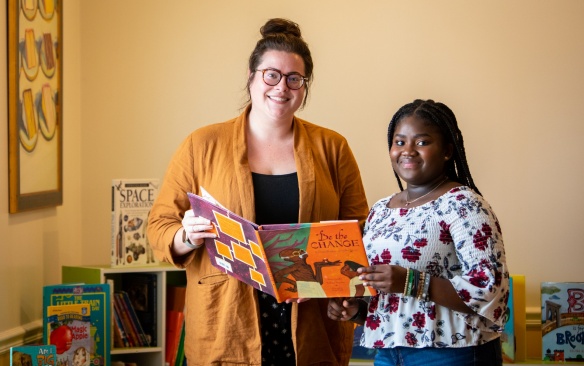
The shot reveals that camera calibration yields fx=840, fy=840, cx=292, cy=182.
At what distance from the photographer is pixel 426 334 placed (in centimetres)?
189

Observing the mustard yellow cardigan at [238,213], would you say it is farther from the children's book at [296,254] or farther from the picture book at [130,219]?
the picture book at [130,219]

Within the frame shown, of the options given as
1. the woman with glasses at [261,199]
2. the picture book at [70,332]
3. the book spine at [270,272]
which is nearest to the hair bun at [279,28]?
the woman with glasses at [261,199]

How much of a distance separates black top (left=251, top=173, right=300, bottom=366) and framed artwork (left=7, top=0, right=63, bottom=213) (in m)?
1.25

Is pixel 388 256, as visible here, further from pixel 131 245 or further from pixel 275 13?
pixel 275 13

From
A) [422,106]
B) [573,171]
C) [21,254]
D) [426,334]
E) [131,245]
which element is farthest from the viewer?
[573,171]

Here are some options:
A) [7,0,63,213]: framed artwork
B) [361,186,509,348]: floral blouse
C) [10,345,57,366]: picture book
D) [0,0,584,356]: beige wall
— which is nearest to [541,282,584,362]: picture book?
[0,0,584,356]: beige wall

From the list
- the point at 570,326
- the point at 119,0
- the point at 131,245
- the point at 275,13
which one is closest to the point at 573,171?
the point at 570,326

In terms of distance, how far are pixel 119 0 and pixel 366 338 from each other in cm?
260

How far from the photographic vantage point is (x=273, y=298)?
239 cm

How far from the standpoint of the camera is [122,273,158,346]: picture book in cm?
368

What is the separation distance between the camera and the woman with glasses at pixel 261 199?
7.77ft

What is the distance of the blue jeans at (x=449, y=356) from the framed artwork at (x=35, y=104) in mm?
1852

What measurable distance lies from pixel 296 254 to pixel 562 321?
206cm

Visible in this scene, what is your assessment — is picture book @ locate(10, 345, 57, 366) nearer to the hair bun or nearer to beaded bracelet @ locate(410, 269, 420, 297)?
the hair bun
